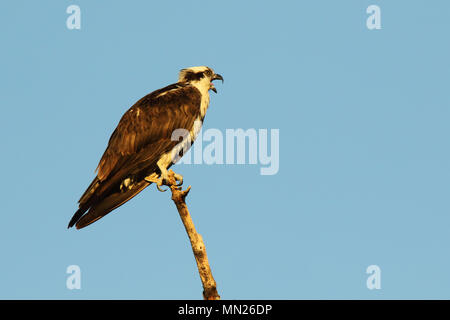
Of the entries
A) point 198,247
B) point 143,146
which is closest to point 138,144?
point 143,146

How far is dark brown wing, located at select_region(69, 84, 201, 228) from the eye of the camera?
38.0ft

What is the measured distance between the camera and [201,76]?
13.4m

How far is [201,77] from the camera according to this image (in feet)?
43.9

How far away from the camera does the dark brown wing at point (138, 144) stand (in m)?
11.6

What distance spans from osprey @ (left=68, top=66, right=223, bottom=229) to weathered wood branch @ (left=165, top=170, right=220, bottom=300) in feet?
3.91

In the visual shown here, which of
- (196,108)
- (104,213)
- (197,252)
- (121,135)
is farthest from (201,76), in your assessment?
(197,252)

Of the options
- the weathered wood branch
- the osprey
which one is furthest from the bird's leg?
the weathered wood branch

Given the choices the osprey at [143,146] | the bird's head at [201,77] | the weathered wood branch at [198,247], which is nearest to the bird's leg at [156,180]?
the osprey at [143,146]

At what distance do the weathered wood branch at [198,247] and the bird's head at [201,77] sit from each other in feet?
11.7

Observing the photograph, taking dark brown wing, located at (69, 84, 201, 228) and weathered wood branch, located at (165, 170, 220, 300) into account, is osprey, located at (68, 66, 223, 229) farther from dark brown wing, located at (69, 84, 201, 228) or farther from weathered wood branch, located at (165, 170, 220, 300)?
weathered wood branch, located at (165, 170, 220, 300)

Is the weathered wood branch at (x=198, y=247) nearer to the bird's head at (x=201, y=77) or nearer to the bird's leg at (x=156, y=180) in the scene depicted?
the bird's leg at (x=156, y=180)

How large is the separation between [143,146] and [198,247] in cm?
297

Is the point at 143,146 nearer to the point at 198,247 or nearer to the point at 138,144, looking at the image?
the point at 138,144
